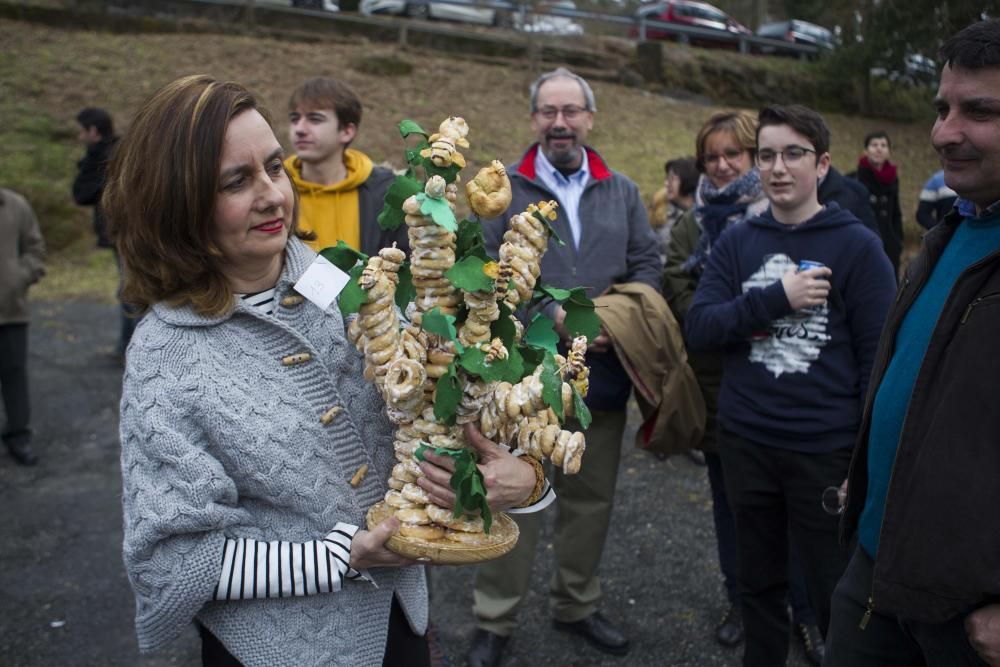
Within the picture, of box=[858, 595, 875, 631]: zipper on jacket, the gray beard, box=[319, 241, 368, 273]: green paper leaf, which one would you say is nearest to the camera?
box=[319, 241, 368, 273]: green paper leaf

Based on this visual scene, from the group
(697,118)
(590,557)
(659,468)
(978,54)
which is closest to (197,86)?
(978,54)

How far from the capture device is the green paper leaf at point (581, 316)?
1.74 meters

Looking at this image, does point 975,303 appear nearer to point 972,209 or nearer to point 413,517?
point 972,209

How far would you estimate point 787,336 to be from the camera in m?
2.89

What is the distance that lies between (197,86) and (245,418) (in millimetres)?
670

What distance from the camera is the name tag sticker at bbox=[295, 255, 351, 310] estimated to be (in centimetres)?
179

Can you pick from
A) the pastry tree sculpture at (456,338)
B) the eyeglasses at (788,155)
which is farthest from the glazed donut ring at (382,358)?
the eyeglasses at (788,155)

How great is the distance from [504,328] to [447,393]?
0.18m

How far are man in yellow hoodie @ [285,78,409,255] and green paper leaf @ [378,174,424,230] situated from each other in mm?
1836

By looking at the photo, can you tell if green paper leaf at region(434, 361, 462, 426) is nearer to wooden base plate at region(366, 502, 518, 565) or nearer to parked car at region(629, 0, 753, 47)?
wooden base plate at region(366, 502, 518, 565)

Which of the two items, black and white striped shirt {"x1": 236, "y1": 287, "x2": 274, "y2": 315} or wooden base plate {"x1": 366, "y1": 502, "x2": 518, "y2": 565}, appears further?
black and white striped shirt {"x1": 236, "y1": 287, "x2": 274, "y2": 315}

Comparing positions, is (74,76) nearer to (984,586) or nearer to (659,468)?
(659,468)

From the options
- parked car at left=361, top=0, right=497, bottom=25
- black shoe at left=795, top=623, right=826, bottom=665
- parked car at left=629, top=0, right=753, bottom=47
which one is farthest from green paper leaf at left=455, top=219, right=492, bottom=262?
parked car at left=629, top=0, right=753, bottom=47

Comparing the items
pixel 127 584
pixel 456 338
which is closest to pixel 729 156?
pixel 456 338
